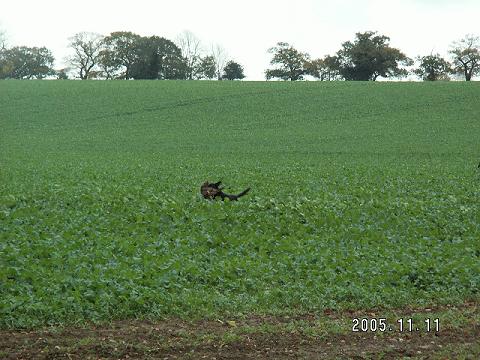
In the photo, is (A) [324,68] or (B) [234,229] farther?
(A) [324,68]

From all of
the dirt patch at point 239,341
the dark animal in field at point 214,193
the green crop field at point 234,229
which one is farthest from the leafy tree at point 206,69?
the dirt patch at point 239,341

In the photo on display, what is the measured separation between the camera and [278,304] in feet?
33.2

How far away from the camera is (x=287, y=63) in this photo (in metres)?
107

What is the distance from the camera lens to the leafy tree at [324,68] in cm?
9981

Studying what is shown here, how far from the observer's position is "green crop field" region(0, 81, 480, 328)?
33.0ft

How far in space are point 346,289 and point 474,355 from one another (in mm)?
3342

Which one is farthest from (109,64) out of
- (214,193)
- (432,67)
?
(214,193)

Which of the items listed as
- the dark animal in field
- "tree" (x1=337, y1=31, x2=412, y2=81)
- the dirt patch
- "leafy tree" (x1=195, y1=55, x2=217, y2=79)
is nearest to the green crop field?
the dark animal in field

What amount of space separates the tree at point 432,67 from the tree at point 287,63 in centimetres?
1787

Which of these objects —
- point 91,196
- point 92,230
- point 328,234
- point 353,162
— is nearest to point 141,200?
point 91,196

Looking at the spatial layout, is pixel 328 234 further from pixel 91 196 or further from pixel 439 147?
pixel 439 147

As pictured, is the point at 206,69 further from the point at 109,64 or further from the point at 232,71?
the point at 109,64

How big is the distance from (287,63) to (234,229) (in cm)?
9465

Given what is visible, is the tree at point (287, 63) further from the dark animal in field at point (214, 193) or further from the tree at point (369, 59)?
the dark animal in field at point (214, 193)
